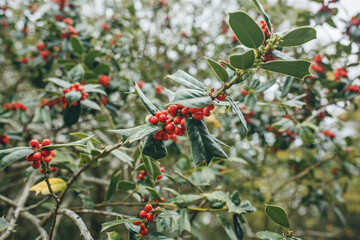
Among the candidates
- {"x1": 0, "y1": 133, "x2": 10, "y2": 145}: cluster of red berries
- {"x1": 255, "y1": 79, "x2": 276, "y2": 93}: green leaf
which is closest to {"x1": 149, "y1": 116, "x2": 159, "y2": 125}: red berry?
{"x1": 255, "y1": 79, "x2": 276, "y2": 93}: green leaf

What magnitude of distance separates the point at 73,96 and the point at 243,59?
1.19m

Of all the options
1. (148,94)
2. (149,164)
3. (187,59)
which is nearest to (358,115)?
(187,59)

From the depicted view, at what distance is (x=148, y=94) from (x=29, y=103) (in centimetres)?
131

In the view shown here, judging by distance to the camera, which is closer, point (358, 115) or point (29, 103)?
point (29, 103)

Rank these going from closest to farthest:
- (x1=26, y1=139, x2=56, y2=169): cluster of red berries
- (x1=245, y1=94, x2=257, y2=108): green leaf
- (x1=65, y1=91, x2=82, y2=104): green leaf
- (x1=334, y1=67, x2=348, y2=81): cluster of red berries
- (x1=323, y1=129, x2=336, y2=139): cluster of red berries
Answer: (x1=26, y1=139, x2=56, y2=169): cluster of red berries → (x1=65, y1=91, x2=82, y2=104): green leaf → (x1=245, y1=94, x2=257, y2=108): green leaf → (x1=334, y1=67, x2=348, y2=81): cluster of red berries → (x1=323, y1=129, x2=336, y2=139): cluster of red berries

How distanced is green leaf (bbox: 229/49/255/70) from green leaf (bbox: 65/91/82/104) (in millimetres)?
1119

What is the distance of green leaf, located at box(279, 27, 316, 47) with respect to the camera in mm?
995

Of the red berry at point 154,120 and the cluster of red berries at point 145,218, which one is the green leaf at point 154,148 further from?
the cluster of red berries at point 145,218

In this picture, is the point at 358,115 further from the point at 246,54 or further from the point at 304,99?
the point at 246,54

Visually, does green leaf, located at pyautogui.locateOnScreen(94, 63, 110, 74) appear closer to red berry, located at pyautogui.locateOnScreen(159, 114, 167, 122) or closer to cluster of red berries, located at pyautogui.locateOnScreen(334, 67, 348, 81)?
red berry, located at pyautogui.locateOnScreen(159, 114, 167, 122)

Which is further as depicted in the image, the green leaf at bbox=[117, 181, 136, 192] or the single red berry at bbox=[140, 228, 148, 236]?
the green leaf at bbox=[117, 181, 136, 192]

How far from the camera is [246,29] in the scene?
0.95 m

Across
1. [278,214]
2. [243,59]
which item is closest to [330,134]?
[278,214]

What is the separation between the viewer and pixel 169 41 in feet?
14.9
